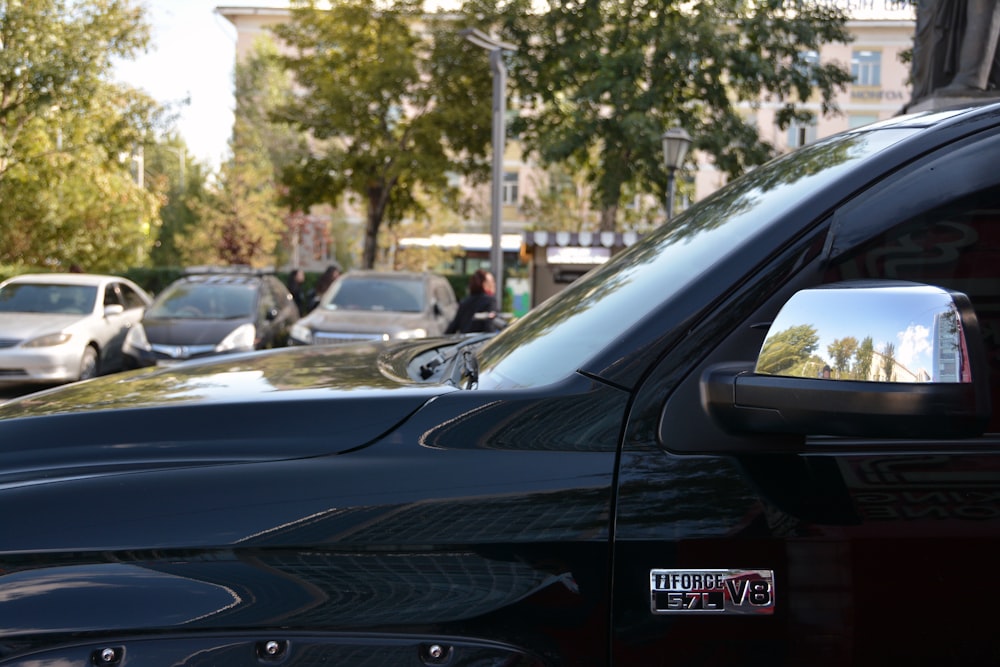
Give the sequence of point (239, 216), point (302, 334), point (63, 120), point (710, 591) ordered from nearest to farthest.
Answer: point (710, 591) < point (302, 334) < point (63, 120) < point (239, 216)

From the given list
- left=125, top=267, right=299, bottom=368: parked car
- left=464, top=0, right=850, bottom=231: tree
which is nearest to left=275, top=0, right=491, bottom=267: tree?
left=464, top=0, right=850, bottom=231: tree

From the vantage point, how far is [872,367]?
1.29 metres

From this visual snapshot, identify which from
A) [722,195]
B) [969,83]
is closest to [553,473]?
[722,195]

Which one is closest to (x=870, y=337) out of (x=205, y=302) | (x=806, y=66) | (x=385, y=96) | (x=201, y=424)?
(x=201, y=424)

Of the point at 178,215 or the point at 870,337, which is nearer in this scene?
the point at 870,337

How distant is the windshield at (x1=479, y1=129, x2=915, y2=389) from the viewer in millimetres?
1723

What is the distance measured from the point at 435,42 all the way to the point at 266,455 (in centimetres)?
2795

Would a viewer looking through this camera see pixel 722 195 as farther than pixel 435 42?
No

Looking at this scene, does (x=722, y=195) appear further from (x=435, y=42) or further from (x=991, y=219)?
(x=435, y=42)

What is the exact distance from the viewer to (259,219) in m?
52.0

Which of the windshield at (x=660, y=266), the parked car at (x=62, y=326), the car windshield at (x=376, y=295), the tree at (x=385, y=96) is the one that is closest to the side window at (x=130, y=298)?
the parked car at (x=62, y=326)

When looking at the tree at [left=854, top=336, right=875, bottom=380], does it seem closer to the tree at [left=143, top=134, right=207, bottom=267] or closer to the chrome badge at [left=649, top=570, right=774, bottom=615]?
the chrome badge at [left=649, top=570, right=774, bottom=615]

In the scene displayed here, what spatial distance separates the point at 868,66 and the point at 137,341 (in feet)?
159

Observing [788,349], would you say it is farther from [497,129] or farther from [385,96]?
[385,96]
